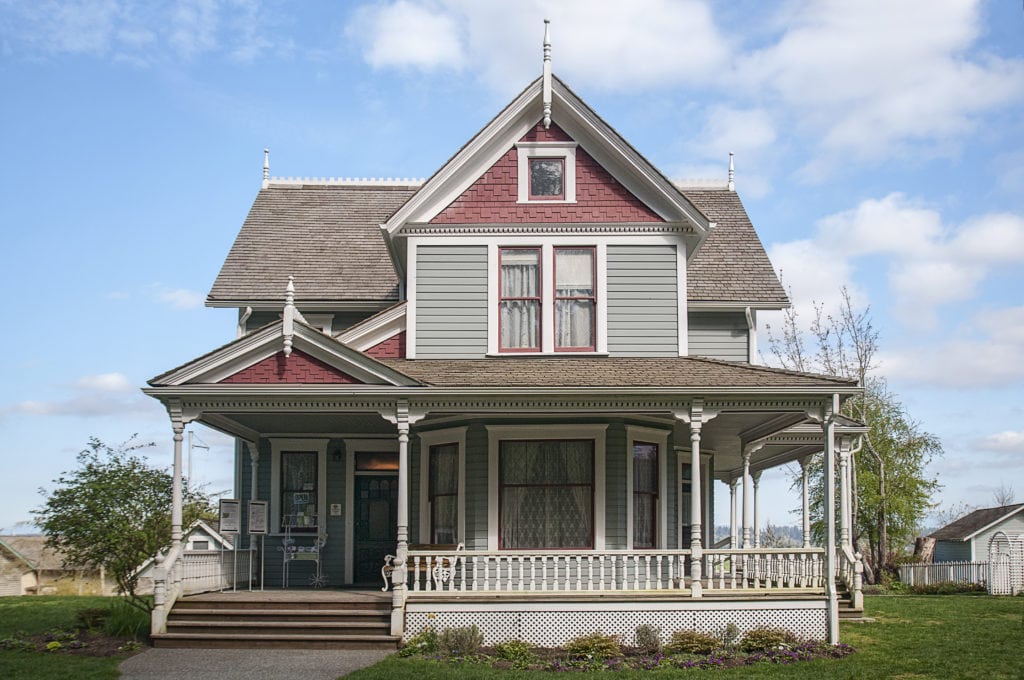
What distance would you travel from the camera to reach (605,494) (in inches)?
687

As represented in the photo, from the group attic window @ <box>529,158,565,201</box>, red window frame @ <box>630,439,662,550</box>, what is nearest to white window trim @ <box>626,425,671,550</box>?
red window frame @ <box>630,439,662,550</box>

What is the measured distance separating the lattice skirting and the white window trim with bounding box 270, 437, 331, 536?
17.1ft

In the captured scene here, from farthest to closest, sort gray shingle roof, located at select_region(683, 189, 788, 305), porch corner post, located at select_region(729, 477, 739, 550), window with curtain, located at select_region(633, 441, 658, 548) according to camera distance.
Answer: porch corner post, located at select_region(729, 477, 739, 550) < gray shingle roof, located at select_region(683, 189, 788, 305) < window with curtain, located at select_region(633, 441, 658, 548)

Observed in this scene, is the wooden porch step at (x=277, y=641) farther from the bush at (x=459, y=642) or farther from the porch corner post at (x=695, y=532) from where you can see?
the porch corner post at (x=695, y=532)

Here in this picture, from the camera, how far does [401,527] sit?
15961 mm

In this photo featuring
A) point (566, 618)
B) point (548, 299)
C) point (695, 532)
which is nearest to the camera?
point (566, 618)

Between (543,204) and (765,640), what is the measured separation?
774cm

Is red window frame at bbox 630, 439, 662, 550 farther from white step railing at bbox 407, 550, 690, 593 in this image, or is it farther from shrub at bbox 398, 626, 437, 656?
shrub at bbox 398, 626, 437, 656

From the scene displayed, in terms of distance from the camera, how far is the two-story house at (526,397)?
52.6 ft

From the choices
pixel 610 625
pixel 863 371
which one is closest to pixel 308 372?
pixel 610 625

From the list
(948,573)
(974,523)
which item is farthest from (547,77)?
(974,523)

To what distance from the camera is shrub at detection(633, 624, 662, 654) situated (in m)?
15.1

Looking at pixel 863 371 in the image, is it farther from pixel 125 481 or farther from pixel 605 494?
pixel 125 481

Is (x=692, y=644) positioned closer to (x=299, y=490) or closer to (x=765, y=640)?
(x=765, y=640)
